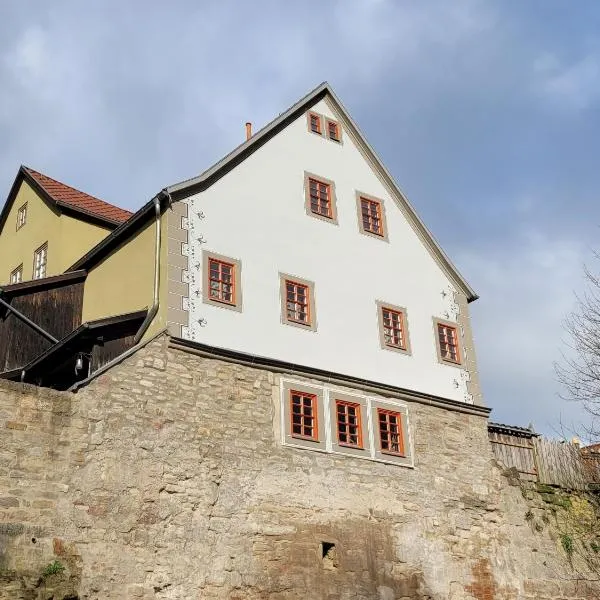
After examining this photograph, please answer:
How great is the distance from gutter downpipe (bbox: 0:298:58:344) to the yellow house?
2.11 metres

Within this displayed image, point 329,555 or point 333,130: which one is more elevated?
point 333,130

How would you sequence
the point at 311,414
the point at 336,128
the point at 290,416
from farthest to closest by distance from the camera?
the point at 336,128
the point at 311,414
the point at 290,416

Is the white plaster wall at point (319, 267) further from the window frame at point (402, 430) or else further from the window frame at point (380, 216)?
the window frame at point (402, 430)

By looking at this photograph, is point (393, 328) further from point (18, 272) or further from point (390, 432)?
point (18, 272)

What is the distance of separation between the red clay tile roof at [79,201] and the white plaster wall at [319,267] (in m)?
5.05

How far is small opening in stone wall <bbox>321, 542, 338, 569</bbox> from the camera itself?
18062mm

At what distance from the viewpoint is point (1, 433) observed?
597 inches

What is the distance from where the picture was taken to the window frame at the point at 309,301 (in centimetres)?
1994

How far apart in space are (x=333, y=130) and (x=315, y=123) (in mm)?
574

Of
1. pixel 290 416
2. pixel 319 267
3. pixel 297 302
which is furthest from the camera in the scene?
pixel 319 267

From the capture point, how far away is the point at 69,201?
2452cm

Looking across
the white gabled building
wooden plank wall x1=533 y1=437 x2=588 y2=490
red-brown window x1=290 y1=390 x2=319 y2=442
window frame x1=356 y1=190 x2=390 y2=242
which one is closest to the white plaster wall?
the white gabled building

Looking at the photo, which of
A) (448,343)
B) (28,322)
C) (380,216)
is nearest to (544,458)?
(448,343)

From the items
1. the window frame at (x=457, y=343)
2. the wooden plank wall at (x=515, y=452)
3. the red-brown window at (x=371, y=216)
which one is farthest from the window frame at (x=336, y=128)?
the wooden plank wall at (x=515, y=452)
